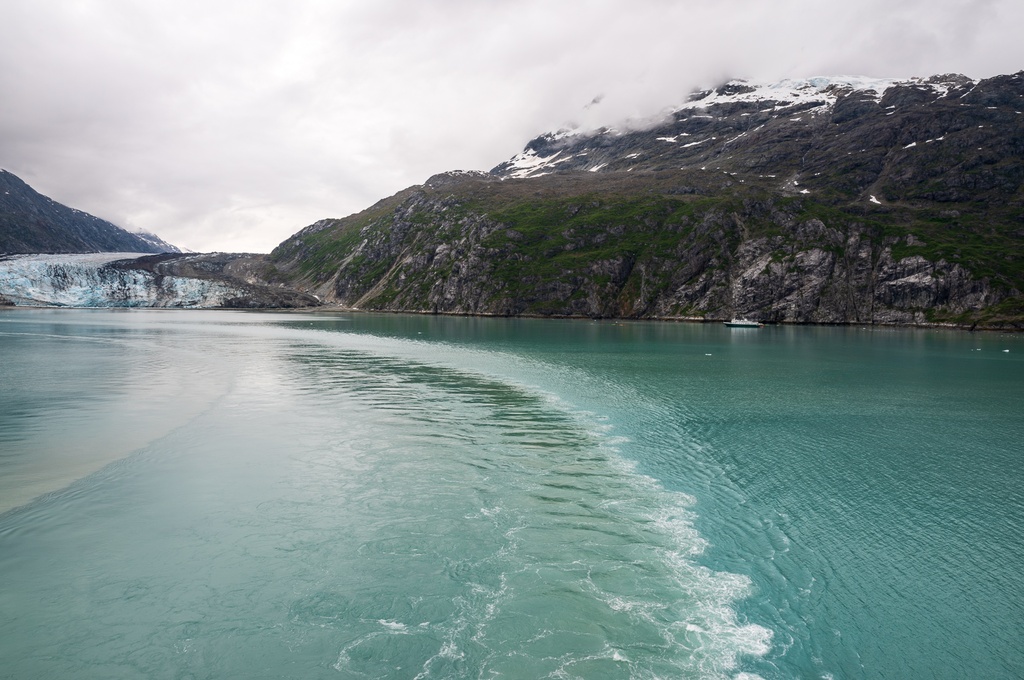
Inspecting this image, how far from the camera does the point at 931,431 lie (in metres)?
49.8

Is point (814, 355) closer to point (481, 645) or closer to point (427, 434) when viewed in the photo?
point (427, 434)

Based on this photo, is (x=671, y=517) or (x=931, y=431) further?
(x=931, y=431)

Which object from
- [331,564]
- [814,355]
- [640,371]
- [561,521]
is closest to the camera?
[331,564]

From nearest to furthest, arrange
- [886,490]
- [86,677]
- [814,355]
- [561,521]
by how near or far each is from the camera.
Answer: [86,677]
[561,521]
[886,490]
[814,355]

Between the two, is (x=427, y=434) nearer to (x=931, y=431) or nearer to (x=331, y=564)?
(x=331, y=564)

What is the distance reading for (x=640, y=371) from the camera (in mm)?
85375

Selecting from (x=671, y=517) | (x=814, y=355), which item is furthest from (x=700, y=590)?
(x=814, y=355)

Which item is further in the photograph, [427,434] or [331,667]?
[427,434]

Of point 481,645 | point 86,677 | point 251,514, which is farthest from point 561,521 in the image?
point 86,677

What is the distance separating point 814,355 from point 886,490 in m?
89.0

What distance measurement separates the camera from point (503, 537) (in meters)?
26.6

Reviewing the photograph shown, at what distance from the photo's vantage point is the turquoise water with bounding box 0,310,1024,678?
18469mm

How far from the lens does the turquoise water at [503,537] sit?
727 inches

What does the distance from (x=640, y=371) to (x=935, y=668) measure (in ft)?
223
